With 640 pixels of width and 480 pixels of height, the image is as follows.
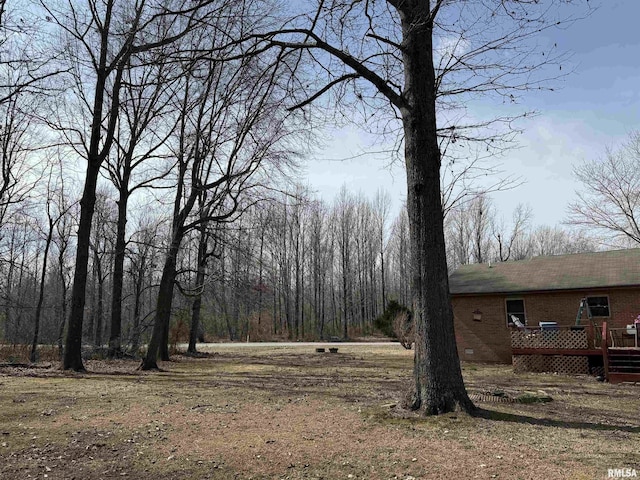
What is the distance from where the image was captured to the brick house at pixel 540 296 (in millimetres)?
16078

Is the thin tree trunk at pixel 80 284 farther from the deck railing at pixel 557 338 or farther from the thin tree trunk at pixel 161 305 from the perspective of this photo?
the deck railing at pixel 557 338

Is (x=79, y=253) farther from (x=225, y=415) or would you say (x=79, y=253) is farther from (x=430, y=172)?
(x=430, y=172)

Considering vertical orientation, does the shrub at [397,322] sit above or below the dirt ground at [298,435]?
above

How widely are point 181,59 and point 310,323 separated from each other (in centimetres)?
4514

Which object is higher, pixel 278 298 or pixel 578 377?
pixel 278 298

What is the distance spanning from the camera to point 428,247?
22.2 ft

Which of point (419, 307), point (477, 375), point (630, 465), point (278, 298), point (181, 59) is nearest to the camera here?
point (630, 465)

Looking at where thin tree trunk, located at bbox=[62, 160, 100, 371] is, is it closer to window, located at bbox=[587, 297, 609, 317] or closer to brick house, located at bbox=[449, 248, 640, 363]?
brick house, located at bbox=[449, 248, 640, 363]

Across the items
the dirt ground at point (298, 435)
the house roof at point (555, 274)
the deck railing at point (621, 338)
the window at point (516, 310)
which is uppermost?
the house roof at point (555, 274)

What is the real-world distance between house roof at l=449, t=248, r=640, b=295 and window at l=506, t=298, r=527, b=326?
1.83ft

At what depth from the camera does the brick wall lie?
1592cm

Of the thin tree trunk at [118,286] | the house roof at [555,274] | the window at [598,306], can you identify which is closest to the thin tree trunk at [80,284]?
the thin tree trunk at [118,286]

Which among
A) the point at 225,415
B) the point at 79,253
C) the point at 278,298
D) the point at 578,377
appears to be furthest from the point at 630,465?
the point at 278,298

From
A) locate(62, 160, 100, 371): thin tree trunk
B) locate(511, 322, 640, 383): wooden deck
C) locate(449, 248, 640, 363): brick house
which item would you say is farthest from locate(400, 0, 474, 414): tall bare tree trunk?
locate(449, 248, 640, 363): brick house
